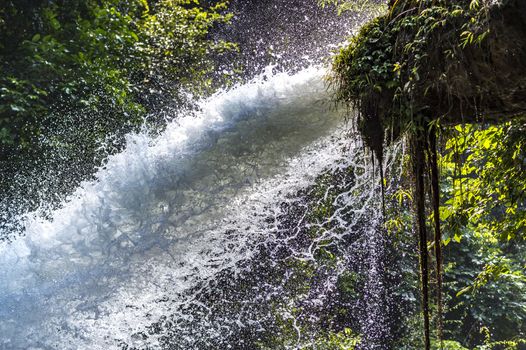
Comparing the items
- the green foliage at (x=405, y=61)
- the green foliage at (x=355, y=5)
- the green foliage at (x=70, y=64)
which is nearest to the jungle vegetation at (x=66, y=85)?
the green foliage at (x=70, y=64)

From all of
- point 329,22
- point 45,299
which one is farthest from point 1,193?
point 329,22

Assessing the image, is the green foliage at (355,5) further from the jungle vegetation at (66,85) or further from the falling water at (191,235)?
the jungle vegetation at (66,85)

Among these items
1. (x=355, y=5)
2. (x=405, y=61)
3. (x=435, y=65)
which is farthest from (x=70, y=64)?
(x=435, y=65)

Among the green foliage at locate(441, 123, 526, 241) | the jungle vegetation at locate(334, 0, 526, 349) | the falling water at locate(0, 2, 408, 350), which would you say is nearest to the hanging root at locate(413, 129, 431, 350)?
the jungle vegetation at locate(334, 0, 526, 349)

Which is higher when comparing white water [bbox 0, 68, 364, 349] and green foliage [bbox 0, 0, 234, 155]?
green foliage [bbox 0, 0, 234, 155]

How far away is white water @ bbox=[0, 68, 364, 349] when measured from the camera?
815 centimetres

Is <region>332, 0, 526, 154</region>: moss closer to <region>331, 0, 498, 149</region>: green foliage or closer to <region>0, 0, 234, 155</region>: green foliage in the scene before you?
<region>331, 0, 498, 149</region>: green foliage

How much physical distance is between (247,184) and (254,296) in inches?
94.8

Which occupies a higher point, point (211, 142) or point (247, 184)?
point (211, 142)

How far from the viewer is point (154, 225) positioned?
29.9ft

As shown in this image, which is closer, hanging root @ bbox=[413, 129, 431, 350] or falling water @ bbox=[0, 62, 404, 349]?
hanging root @ bbox=[413, 129, 431, 350]

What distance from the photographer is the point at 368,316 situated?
36.6 ft

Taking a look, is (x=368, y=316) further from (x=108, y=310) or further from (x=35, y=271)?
(x=35, y=271)

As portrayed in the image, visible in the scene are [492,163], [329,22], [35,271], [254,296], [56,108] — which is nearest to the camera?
[492,163]
